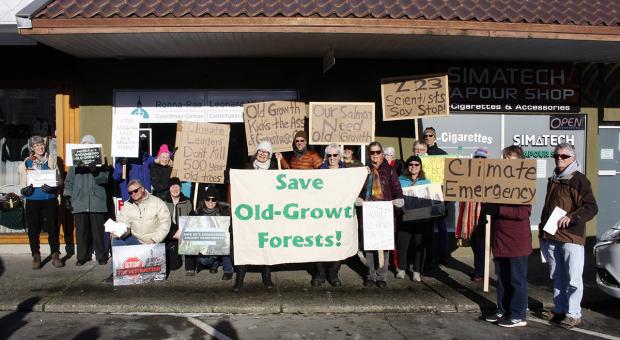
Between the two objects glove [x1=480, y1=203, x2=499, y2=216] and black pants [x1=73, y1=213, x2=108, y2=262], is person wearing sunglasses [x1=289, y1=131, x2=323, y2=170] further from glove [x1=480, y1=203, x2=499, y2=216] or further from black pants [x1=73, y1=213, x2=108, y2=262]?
black pants [x1=73, y1=213, x2=108, y2=262]

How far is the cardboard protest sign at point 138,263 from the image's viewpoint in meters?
6.83

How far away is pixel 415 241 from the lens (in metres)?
7.23

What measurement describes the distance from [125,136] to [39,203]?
1.49 metres

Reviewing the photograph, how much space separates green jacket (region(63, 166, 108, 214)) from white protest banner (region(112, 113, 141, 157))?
374 millimetres

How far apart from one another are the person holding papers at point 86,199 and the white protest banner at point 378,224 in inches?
146

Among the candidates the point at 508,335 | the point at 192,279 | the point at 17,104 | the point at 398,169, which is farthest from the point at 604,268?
the point at 17,104

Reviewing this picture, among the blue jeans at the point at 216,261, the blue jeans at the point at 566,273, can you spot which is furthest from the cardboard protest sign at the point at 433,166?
the blue jeans at the point at 216,261

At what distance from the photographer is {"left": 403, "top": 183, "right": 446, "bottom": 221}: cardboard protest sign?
713 cm

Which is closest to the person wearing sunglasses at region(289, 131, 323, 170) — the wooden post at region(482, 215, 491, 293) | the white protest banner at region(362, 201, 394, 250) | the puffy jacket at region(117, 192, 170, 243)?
the white protest banner at region(362, 201, 394, 250)

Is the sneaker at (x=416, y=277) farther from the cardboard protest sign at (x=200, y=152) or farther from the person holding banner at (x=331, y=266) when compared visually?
the cardboard protest sign at (x=200, y=152)

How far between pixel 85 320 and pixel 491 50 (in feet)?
21.1

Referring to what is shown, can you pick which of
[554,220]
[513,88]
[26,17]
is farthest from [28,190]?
[513,88]

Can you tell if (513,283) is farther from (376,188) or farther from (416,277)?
(376,188)

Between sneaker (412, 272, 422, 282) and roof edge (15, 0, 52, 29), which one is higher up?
roof edge (15, 0, 52, 29)
